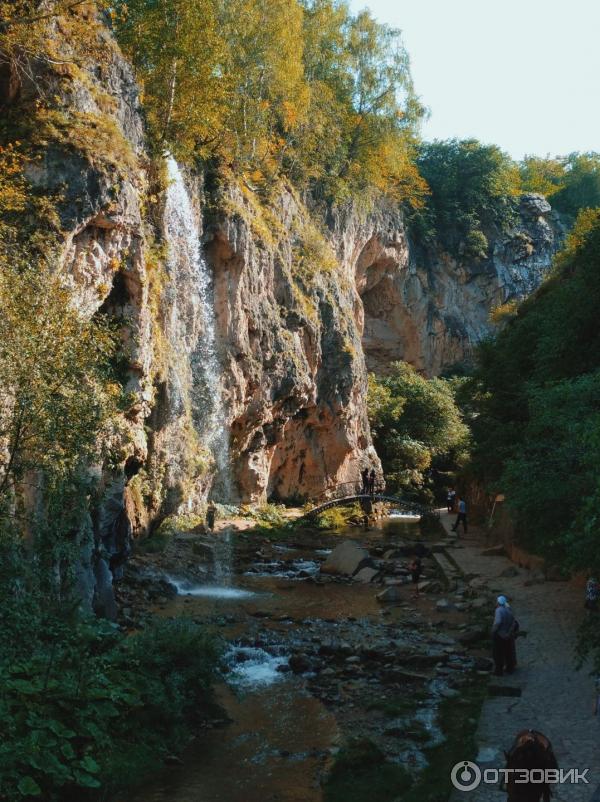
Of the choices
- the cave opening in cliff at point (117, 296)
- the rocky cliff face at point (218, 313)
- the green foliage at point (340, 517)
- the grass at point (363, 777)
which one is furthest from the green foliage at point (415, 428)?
the grass at point (363, 777)

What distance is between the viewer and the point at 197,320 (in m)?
24.6

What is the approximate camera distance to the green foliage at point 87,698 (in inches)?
267

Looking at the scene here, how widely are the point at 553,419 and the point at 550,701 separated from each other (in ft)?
14.3

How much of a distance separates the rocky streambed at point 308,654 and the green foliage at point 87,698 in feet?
1.65

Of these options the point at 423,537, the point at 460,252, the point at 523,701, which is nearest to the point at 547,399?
the point at 523,701

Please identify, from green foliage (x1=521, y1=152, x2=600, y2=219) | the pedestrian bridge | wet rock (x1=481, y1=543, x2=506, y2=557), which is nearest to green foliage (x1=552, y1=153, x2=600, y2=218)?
green foliage (x1=521, y1=152, x2=600, y2=219)

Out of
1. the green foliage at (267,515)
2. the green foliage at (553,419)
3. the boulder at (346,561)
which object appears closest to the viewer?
the green foliage at (553,419)

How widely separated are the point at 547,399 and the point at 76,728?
8820 mm

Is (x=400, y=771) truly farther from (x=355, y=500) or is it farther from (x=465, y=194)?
(x=465, y=194)

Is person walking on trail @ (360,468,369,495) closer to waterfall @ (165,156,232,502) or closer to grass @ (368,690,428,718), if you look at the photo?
waterfall @ (165,156,232,502)

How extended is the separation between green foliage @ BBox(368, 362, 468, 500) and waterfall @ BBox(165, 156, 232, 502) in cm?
1662

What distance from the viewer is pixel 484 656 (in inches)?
488

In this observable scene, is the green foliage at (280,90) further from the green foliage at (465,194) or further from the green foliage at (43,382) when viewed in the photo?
the green foliage at (43,382)

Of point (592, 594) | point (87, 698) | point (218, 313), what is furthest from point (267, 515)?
point (87, 698)
